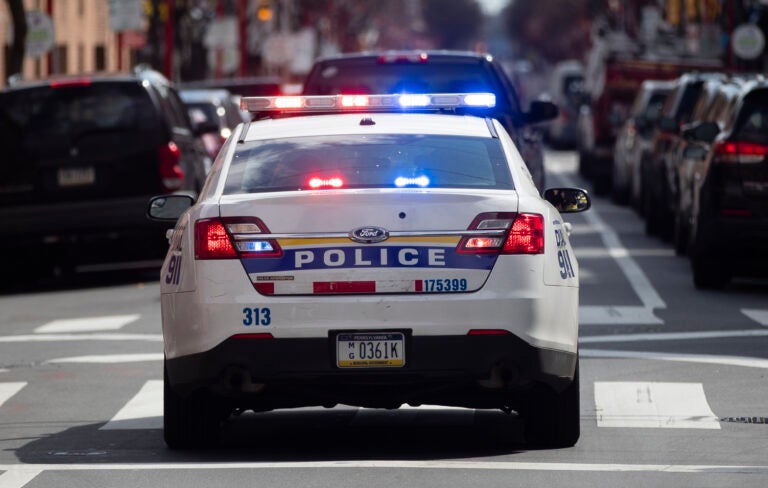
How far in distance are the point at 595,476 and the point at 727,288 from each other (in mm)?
10199

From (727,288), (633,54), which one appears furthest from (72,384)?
(633,54)

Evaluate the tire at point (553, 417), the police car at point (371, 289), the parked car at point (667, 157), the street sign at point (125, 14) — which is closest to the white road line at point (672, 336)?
the tire at point (553, 417)

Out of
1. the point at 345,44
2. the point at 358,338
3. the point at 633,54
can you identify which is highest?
the point at 358,338

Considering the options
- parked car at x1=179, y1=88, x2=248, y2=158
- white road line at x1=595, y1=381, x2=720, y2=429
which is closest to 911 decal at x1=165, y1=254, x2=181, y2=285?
white road line at x1=595, y1=381, x2=720, y2=429

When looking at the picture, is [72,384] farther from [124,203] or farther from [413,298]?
[124,203]

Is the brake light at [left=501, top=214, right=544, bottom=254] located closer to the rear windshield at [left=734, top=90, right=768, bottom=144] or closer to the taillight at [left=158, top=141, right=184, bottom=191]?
the rear windshield at [left=734, top=90, right=768, bottom=144]

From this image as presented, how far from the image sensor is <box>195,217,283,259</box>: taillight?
8797mm

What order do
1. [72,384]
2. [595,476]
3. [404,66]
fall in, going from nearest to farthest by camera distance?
1. [595,476]
2. [72,384]
3. [404,66]

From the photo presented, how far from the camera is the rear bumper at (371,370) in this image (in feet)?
28.7

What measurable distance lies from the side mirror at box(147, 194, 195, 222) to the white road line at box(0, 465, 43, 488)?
1.70 meters

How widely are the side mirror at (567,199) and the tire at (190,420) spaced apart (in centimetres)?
196

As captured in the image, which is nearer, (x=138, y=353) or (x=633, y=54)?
(x=138, y=353)

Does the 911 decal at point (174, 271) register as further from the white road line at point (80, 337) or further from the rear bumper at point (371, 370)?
the white road line at point (80, 337)

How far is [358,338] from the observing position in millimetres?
8758
